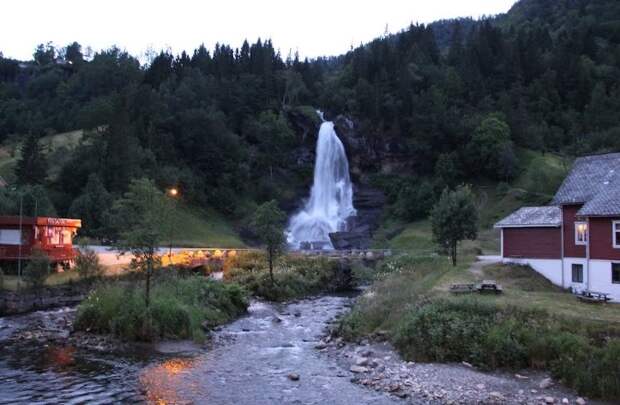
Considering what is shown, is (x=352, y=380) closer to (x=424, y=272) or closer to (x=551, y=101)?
(x=424, y=272)

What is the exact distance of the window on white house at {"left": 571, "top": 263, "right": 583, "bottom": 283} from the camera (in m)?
28.7

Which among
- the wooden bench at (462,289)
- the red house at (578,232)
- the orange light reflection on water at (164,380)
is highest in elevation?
the red house at (578,232)

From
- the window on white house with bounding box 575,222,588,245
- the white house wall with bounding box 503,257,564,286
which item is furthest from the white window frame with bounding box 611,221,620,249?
the white house wall with bounding box 503,257,564,286

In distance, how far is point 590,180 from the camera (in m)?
29.8

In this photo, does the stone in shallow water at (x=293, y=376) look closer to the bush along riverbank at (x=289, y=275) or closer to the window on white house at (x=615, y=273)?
the window on white house at (x=615, y=273)

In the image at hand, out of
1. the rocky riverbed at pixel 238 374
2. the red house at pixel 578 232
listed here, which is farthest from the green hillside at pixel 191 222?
the rocky riverbed at pixel 238 374

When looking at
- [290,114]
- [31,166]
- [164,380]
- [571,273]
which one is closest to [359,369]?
[164,380]

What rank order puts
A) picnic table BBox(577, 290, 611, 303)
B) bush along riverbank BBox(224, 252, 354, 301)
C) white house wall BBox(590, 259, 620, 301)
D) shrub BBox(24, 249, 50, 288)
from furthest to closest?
bush along riverbank BBox(224, 252, 354, 301)
shrub BBox(24, 249, 50, 288)
white house wall BBox(590, 259, 620, 301)
picnic table BBox(577, 290, 611, 303)

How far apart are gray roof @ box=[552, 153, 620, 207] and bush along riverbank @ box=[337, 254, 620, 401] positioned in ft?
29.3

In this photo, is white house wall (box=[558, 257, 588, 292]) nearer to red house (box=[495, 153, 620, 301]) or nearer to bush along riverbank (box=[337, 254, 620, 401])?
red house (box=[495, 153, 620, 301])

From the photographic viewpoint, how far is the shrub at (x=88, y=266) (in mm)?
33000

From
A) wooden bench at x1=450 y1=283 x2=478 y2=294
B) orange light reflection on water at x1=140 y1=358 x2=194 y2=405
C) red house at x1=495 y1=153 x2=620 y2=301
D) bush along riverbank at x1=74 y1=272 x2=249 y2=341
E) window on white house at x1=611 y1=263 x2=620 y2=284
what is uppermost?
red house at x1=495 y1=153 x2=620 y2=301

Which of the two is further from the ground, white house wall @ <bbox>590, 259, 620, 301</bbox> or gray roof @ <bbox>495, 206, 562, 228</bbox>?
gray roof @ <bbox>495, 206, 562, 228</bbox>

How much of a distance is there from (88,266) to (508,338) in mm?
25488
